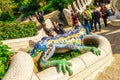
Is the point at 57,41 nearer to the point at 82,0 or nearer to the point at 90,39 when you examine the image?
the point at 90,39

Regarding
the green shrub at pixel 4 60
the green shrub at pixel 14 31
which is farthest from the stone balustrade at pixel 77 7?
the green shrub at pixel 4 60

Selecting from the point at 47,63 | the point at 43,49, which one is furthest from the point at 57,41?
the point at 47,63

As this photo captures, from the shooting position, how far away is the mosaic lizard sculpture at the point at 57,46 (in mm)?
6925

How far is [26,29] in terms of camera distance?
52.6ft

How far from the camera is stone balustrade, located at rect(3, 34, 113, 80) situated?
5.58 m

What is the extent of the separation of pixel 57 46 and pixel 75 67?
1184mm

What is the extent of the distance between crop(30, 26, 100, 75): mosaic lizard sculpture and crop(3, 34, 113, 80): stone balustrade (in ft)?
0.66

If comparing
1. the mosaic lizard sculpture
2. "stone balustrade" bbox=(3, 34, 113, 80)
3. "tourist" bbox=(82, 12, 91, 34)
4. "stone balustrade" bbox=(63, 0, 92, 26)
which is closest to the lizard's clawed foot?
the mosaic lizard sculpture

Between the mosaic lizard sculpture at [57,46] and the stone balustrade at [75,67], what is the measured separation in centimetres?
20

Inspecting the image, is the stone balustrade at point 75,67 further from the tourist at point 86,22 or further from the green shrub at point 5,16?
the green shrub at point 5,16

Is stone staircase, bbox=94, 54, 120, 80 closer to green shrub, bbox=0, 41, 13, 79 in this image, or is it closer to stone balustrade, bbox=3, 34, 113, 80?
stone balustrade, bbox=3, 34, 113, 80

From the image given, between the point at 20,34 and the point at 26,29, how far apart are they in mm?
441

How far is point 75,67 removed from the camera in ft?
22.9

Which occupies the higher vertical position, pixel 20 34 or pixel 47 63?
pixel 47 63
